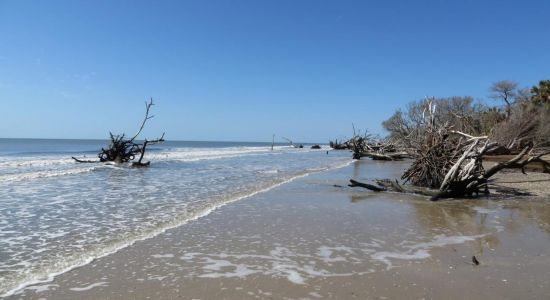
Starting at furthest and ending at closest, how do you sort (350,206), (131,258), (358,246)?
(350,206) → (358,246) → (131,258)

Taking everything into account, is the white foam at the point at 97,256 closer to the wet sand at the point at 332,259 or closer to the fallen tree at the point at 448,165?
the wet sand at the point at 332,259

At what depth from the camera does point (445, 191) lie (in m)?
Answer: 11.7

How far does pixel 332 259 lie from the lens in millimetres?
5797

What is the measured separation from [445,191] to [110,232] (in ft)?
28.0

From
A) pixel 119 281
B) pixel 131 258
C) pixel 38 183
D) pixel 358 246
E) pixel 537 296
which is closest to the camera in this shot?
pixel 537 296

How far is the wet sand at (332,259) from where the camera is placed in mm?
4547

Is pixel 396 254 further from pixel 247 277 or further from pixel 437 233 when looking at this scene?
pixel 247 277

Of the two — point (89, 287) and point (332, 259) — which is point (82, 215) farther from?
point (332, 259)

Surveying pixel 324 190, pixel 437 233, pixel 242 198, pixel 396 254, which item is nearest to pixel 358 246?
pixel 396 254

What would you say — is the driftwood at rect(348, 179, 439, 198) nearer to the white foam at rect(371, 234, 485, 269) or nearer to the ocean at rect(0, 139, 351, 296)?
the ocean at rect(0, 139, 351, 296)

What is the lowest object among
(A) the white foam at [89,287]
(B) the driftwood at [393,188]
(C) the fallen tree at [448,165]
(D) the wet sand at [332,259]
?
(A) the white foam at [89,287]

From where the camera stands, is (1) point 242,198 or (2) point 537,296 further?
(1) point 242,198

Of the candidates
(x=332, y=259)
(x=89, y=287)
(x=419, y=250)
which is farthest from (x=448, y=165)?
(x=89, y=287)

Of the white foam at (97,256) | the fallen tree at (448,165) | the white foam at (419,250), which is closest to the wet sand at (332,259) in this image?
the white foam at (419,250)
